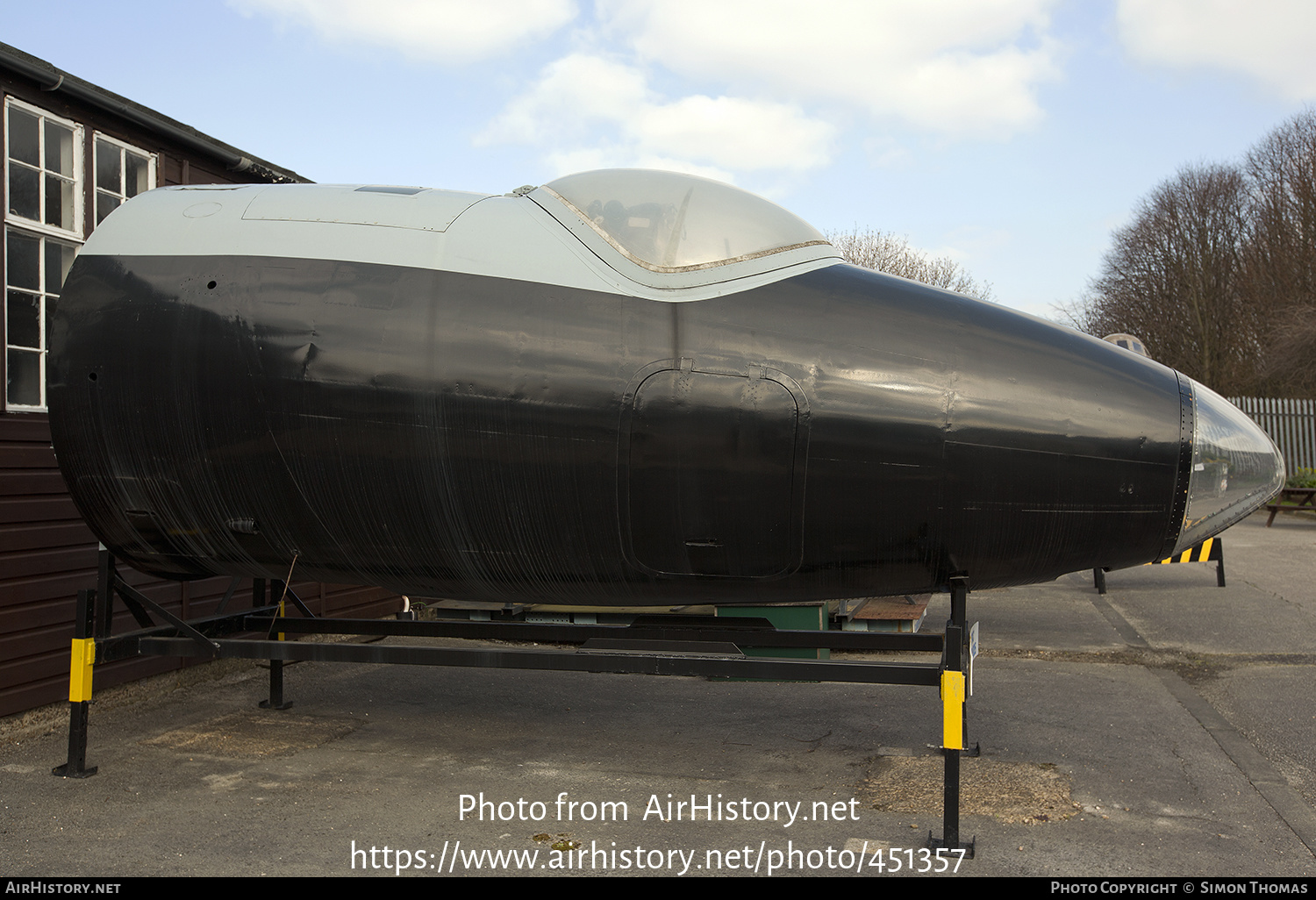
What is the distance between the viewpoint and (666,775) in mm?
5094

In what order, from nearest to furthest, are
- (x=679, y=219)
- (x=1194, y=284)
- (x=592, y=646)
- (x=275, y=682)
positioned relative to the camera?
(x=679, y=219), (x=592, y=646), (x=275, y=682), (x=1194, y=284)

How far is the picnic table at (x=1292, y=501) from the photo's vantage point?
65.0 ft

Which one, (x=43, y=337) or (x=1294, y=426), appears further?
(x=1294, y=426)

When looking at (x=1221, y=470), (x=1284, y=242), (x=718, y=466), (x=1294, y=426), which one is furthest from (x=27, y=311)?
(x=1284, y=242)

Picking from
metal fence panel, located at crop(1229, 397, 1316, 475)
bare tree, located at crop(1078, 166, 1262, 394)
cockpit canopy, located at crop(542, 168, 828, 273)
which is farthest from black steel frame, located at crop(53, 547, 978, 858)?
bare tree, located at crop(1078, 166, 1262, 394)

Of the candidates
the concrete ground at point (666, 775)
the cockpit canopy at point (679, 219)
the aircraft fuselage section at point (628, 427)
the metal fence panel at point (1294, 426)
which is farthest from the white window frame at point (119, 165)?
the metal fence panel at point (1294, 426)

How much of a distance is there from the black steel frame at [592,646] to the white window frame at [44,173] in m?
2.80

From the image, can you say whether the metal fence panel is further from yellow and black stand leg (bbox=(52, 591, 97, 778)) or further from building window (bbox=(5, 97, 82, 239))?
yellow and black stand leg (bbox=(52, 591, 97, 778))

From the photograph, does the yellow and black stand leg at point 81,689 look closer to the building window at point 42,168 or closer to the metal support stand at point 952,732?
the building window at point 42,168

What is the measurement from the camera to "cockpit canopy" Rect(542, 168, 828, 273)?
13.8 feet

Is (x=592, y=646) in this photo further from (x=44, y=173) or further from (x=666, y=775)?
(x=44, y=173)

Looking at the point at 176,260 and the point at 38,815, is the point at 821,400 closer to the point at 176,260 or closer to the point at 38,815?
the point at 176,260

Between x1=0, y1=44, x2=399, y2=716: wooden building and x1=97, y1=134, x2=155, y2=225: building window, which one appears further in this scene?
x1=97, y1=134, x2=155, y2=225: building window

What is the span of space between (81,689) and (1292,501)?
2665cm
